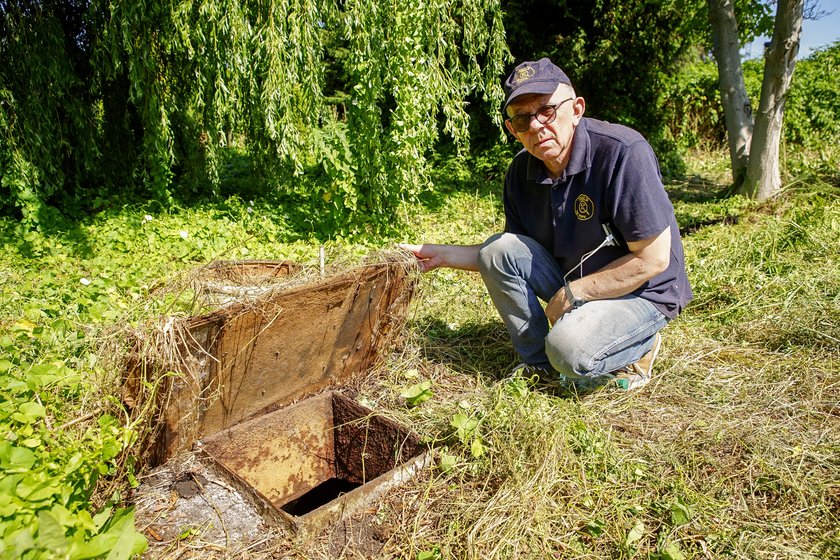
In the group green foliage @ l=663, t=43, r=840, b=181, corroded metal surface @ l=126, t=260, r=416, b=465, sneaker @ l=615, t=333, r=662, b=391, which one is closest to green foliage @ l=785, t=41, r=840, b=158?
green foliage @ l=663, t=43, r=840, b=181

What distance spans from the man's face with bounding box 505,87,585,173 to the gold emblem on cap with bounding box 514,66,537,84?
0.25 ft

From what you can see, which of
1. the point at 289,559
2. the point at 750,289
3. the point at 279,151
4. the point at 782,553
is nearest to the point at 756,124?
the point at 750,289

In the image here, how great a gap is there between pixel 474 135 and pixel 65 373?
931cm

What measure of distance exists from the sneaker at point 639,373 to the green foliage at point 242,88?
3.29 meters

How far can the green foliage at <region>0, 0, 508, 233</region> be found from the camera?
200 inches

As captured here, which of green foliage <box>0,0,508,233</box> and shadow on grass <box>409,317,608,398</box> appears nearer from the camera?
shadow on grass <box>409,317,608,398</box>

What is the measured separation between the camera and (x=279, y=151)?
543 cm

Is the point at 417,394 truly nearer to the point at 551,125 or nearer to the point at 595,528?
the point at 595,528

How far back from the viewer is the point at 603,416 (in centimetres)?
281

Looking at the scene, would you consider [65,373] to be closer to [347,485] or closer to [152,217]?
[347,485]

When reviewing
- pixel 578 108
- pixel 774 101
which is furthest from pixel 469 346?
pixel 774 101

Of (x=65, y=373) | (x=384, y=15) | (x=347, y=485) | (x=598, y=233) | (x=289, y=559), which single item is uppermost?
(x=384, y=15)

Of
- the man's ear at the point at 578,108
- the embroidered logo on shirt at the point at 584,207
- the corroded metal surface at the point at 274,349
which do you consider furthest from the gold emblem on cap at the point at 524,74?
the corroded metal surface at the point at 274,349

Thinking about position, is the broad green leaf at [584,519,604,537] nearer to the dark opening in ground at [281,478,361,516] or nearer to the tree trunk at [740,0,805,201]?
the dark opening in ground at [281,478,361,516]
